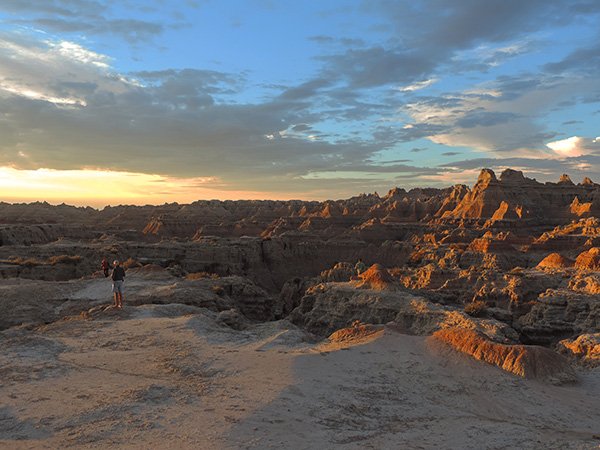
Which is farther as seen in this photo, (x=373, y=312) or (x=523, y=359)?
(x=373, y=312)

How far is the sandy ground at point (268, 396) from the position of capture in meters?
7.04

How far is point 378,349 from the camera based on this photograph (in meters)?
11.7

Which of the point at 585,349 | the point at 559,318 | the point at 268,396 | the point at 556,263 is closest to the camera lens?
the point at 268,396

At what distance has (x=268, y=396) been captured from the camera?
27.5 feet

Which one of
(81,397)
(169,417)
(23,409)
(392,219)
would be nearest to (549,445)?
(169,417)

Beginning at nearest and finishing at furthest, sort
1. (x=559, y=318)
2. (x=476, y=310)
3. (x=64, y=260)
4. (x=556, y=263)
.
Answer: (x=559, y=318) < (x=476, y=310) < (x=64, y=260) < (x=556, y=263)

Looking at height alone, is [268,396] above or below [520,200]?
below

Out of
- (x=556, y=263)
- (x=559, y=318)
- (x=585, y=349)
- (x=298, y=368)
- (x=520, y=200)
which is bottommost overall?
(x=559, y=318)

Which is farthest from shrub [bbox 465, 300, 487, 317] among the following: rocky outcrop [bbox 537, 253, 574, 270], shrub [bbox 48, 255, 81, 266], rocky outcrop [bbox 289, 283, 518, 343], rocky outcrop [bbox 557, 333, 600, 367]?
shrub [bbox 48, 255, 81, 266]

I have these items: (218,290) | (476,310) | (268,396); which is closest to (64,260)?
(218,290)

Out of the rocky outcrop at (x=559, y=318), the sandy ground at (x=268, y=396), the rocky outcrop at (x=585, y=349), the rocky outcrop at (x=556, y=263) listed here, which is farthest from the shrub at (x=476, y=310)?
the rocky outcrop at (x=556, y=263)

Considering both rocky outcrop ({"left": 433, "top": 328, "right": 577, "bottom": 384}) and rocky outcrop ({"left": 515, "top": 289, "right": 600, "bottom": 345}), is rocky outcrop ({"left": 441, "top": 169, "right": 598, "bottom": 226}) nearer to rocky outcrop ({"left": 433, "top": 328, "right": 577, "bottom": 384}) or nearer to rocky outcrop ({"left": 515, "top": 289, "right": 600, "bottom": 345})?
rocky outcrop ({"left": 515, "top": 289, "right": 600, "bottom": 345})

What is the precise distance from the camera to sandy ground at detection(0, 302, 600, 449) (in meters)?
7.04

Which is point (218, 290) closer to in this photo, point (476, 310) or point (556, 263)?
point (476, 310)
